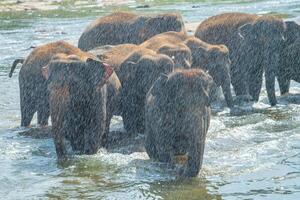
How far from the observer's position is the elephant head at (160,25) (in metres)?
15.9

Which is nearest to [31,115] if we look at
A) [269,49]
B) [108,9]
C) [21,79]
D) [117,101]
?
[21,79]

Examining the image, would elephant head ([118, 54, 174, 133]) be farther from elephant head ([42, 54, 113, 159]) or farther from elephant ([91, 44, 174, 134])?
elephant head ([42, 54, 113, 159])

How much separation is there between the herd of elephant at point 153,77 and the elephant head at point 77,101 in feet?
0.04

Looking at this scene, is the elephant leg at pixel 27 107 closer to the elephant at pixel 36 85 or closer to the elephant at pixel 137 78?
the elephant at pixel 36 85

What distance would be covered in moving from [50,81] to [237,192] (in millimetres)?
2796

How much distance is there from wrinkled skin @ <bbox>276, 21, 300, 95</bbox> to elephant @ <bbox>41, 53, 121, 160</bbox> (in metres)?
5.45

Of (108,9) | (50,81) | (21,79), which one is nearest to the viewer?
(50,81)

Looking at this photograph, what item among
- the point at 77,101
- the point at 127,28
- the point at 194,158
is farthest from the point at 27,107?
the point at 127,28

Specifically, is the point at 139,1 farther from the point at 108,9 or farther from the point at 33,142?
the point at 33,142

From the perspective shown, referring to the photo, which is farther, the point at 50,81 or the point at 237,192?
the point at 50,81

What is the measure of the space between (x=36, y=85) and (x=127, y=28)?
5.22 metres

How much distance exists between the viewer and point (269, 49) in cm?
1412

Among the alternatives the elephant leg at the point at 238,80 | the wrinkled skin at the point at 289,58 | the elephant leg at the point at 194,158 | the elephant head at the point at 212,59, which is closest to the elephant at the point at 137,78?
the elephant head at the point at 212,59

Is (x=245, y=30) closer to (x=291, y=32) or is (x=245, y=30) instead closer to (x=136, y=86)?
(x=291, y=32)
